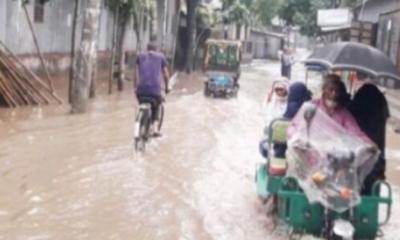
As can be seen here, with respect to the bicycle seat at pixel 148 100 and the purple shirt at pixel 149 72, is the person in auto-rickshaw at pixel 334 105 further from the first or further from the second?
the bicycle seat at pixel 148 100

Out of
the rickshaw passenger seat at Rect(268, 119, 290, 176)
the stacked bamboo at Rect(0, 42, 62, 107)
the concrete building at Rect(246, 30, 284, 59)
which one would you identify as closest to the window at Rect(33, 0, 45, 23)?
the stacked bamboo at Rect(0, 42, 62, 107)

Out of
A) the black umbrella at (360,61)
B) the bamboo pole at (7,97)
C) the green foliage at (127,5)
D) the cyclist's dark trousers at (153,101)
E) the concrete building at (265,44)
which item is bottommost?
the concrete building at (265,44)

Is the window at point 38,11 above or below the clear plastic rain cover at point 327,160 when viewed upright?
above

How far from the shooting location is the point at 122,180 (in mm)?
9672

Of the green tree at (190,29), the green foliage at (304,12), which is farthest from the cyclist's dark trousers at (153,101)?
the green foliage at (304,12)

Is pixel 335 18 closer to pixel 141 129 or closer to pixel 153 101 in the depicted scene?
pixel 153 101

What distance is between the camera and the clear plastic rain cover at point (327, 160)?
639cm

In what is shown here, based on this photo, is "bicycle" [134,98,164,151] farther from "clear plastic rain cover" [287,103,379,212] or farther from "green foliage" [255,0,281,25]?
"green foliage" [255,0,281,25]

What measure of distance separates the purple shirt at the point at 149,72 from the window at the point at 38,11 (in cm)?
1107

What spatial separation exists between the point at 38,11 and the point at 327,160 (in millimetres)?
17049

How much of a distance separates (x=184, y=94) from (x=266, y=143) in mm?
17568

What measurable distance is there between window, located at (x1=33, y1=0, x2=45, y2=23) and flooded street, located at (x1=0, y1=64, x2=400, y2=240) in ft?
19.1

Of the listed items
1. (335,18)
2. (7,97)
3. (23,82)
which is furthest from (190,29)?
(7,97)

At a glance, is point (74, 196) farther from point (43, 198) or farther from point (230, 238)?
point (230, 238)
